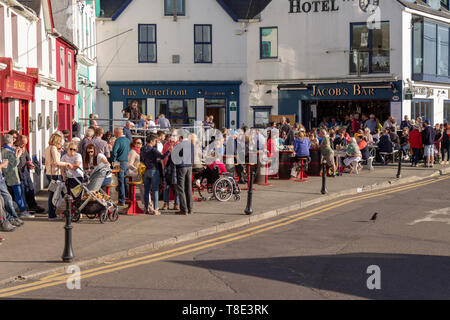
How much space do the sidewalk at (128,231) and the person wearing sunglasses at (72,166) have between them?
0.96 meters

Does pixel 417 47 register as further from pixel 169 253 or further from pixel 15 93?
pixel 169 253

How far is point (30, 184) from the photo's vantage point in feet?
51.7

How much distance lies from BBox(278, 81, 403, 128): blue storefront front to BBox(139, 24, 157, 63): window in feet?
24.2

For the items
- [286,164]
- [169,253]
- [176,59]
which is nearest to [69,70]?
[286,164]

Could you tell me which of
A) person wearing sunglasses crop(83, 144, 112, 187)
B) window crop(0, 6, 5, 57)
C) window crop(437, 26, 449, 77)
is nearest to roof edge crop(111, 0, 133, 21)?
window crop(437, 26, 449, 77)

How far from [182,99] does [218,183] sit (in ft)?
74.2

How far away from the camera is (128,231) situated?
13.3 meters

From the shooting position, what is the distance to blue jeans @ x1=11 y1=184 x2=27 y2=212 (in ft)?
48.6

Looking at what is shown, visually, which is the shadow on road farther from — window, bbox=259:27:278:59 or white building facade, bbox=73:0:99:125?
window, bbox=259:27:278:59

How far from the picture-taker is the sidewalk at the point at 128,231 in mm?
10837

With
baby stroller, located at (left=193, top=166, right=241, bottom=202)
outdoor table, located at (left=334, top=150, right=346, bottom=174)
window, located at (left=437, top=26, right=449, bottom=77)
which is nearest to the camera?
baby stroller, located at (left=193, top=166, right=241, bottom=202)

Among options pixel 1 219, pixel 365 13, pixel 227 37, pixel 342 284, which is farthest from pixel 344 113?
pixel 342 284

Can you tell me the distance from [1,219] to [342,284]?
688cm

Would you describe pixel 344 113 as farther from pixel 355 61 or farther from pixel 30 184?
pixel 30 184
